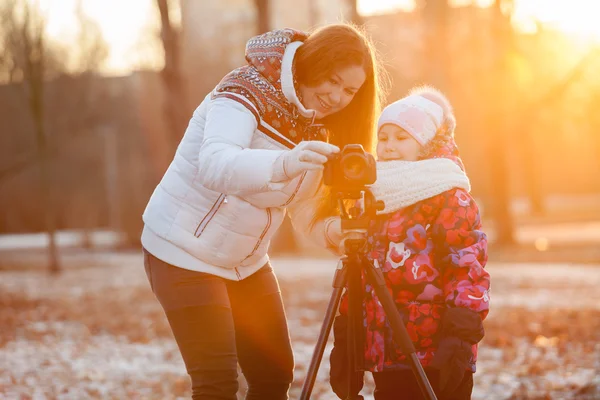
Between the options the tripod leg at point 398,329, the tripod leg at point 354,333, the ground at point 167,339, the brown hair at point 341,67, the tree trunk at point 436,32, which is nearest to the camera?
the tripod leg at point 398,329

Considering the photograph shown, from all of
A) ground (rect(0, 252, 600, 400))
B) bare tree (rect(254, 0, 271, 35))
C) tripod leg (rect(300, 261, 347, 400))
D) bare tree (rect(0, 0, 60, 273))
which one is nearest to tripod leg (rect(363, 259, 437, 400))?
tripod leg (rect(300, 261, 347, 400))

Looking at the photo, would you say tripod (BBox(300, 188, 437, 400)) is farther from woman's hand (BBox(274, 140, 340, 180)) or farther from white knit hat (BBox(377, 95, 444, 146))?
white knit hat (BBox(377, 95, 444, 146))

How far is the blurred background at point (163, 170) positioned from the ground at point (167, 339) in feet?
0.11

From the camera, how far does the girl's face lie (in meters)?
3.51

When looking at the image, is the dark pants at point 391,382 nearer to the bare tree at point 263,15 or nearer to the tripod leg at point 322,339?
the tripod leg at point 322,339

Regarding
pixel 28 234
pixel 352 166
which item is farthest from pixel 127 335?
pixel 28 234

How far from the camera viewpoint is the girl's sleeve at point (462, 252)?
3.11 metres

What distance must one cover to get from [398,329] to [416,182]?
2.03 feet

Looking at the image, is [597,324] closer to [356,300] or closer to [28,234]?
[356,300]

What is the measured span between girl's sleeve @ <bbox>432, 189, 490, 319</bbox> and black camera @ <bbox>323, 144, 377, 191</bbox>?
1.72 ft

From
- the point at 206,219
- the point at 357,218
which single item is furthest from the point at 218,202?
the point at 357,218

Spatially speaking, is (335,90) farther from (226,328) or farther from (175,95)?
(175,95)

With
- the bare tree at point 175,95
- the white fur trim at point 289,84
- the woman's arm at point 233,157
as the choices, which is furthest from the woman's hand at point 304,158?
the bare tree at point 175,95

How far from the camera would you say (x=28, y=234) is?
37781mm
